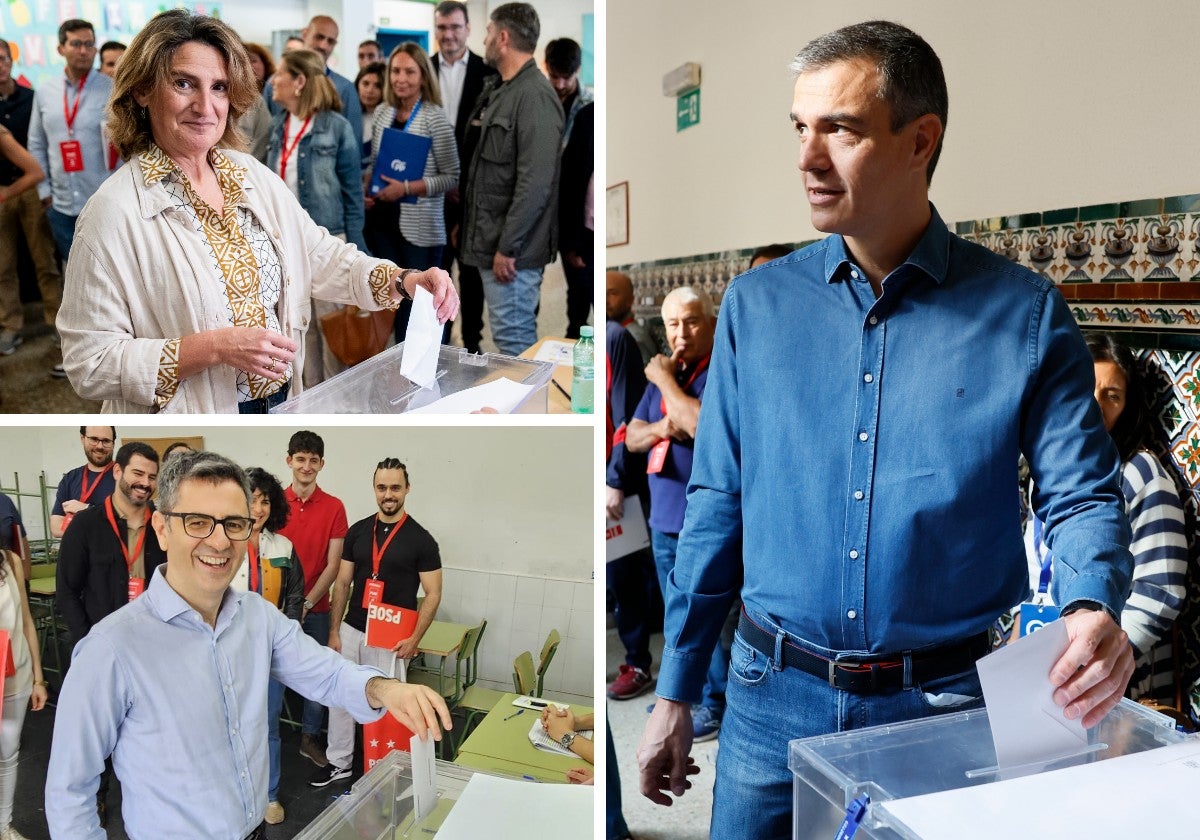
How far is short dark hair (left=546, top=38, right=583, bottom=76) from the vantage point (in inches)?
49.2

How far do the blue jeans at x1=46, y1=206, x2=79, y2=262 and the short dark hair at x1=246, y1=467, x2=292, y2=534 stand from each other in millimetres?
382

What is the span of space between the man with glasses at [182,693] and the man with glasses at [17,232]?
0.94 feet

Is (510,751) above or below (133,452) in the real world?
below

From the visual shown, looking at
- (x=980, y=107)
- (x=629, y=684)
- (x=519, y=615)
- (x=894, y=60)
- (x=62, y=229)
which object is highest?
(x=980, y=107)

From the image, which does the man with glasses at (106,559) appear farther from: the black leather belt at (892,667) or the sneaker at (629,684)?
the sneaker at (629,684)

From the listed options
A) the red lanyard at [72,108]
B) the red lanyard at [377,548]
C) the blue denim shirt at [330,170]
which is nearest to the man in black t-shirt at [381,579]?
the red lanyard at [377,548]

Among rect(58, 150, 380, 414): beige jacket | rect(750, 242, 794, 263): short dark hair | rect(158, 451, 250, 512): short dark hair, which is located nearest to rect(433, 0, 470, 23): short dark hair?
rect(58, 150, 380, 414): beige jacket

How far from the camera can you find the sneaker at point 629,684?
11.6 feet

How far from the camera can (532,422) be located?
1.38 m

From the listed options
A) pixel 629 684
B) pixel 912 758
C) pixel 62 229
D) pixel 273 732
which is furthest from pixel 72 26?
pixel 629 684

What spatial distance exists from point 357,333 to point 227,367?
174 millimetres

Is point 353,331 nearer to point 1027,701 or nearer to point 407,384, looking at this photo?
point 407,384

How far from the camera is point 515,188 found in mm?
1318

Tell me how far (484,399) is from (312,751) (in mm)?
608
